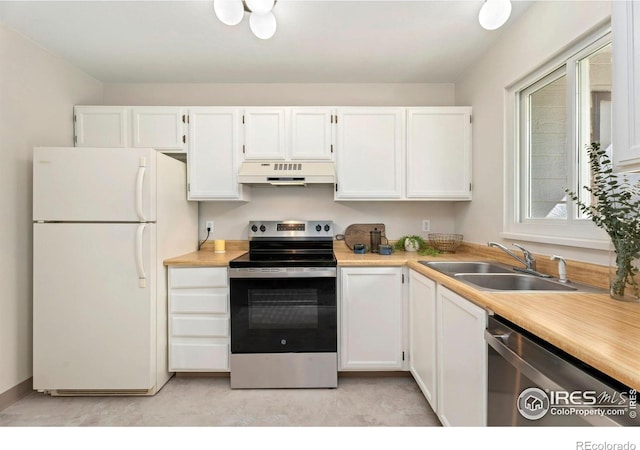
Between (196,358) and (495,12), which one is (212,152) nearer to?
(196,358)

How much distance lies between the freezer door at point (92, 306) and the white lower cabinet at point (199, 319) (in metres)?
0.20

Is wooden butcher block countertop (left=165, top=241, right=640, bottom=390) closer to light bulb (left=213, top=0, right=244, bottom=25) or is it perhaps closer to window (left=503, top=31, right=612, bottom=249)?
window (left=503, top=31, right=612, bottom=249)

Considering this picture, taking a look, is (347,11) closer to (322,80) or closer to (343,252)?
(322,80)

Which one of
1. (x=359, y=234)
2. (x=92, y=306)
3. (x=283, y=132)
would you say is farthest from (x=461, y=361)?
(x=92, y=306)

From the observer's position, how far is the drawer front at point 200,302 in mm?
2338

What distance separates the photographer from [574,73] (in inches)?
66.2

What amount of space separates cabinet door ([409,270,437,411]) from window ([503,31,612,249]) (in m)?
0.69

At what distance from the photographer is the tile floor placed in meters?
1.94

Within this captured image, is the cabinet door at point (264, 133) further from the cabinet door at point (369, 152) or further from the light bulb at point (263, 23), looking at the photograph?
the light bulb at point (263, 23)

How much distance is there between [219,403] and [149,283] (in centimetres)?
93

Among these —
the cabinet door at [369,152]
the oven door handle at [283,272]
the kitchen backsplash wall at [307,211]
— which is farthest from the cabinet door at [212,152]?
the cabinet door at [369,152]

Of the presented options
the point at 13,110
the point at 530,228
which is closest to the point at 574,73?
the point at 530,228

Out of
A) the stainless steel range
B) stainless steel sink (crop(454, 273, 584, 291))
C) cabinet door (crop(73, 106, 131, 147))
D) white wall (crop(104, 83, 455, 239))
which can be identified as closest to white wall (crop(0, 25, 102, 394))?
cabinet door (crop(73, 106, 131, 147))

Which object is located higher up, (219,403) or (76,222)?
(76,222)
